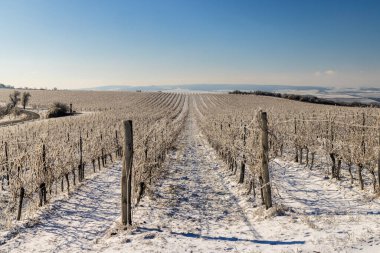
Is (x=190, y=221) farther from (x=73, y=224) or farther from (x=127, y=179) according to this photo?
(x=73, y=224)

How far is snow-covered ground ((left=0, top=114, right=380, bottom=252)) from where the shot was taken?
6160mm

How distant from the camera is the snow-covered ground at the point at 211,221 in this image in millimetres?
6160

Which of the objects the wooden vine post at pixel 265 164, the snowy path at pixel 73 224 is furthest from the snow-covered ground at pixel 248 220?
the snowy path at pixel 73 224

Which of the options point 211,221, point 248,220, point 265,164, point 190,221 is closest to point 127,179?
point 190,221

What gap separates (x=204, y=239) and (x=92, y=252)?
2269mm

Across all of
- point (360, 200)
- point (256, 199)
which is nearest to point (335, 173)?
point (360, 200)

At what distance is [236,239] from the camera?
6.61 meters

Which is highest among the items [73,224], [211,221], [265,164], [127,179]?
[265,164]

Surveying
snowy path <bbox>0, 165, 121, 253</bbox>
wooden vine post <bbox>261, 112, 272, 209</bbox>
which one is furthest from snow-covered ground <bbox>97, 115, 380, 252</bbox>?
snowy path <bbox>0, 165, 121, 253</bbox>

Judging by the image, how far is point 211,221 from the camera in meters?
8.00

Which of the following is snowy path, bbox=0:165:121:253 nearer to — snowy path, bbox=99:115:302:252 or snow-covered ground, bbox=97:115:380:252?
snow-covered ground, bbox=97:115:380:252

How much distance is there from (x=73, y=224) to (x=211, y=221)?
3.47 metres

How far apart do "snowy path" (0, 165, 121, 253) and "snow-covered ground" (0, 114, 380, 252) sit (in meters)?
0.02

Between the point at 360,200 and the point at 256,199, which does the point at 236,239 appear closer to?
the point at 256,199
